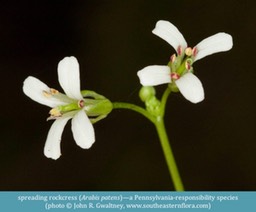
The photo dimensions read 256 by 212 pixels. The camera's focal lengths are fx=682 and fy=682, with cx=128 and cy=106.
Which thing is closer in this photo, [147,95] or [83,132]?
[83,132]

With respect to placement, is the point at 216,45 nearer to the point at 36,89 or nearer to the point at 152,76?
the point at 152,76

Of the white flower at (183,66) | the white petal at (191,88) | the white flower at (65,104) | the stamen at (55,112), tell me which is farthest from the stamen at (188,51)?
the stamen at (55,112)

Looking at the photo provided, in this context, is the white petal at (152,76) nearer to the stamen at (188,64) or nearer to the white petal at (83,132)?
the stamen at (188,64)

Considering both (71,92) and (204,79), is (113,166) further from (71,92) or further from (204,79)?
(71,92)

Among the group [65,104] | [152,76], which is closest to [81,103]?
[65,104]

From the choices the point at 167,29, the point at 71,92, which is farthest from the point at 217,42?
the point at 71,92

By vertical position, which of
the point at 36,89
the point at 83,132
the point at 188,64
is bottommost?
the point at 83,132
